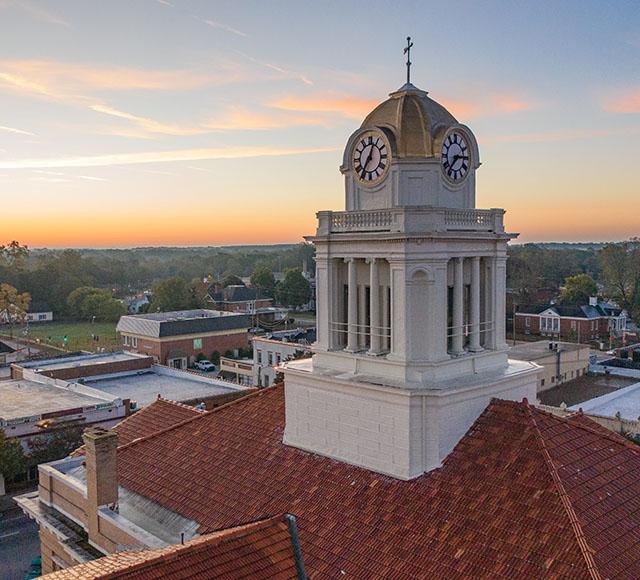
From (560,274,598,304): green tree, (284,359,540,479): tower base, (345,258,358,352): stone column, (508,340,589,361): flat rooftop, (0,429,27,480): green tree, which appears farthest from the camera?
(560,274,598,304): green tree

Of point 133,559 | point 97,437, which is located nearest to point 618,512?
point 133,559

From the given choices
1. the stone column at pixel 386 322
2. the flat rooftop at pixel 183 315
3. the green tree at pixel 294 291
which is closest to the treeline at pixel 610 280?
the green tree at pixel 294 291

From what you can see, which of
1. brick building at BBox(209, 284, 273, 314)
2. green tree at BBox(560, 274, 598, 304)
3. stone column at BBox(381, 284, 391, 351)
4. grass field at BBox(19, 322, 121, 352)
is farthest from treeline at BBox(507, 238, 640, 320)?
stone column at BBox(381, 284, 391, 351)

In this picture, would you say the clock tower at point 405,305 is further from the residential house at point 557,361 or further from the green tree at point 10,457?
the residential house at point 557,361

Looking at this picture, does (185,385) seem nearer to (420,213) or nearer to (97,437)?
Result: (97,437)

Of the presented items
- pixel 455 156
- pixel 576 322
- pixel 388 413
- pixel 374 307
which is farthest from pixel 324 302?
pixel 576 322

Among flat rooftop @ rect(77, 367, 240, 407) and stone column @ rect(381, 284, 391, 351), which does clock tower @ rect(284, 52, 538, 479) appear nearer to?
stone column @ rect(381, 284, 391, 351)

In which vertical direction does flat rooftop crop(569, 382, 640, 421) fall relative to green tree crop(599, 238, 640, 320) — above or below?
below
